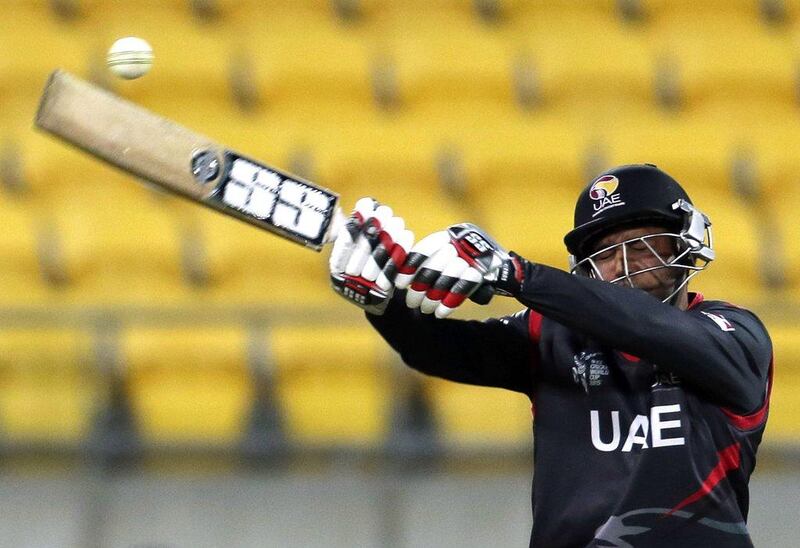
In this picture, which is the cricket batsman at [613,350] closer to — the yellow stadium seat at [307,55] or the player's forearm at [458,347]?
the player's forearm at [458,347]

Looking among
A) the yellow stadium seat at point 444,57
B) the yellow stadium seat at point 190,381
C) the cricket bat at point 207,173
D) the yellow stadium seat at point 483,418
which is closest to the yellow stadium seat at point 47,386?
the yellow stadium seat at point 190,381

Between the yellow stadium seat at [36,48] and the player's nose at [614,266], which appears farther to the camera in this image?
the yellow stadium seat at [36,48]

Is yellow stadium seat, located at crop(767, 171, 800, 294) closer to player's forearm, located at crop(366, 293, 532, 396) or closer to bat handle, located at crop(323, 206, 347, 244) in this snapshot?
player's forearm, located at crop(366, 293, 532, 396)

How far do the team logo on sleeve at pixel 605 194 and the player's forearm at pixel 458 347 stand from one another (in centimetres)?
34

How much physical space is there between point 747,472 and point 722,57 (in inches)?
163

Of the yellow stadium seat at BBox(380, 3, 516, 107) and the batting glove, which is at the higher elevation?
the yellow stadium seat at BBox(380, 3, 516, 107)

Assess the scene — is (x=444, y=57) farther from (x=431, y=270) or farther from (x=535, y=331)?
(x=431, y=270)

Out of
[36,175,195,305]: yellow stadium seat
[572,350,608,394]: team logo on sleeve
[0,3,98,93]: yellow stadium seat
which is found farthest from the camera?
[0,3,98,93]: yellow stadium seat

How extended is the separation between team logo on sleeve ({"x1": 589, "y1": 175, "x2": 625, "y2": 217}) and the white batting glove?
42 cm

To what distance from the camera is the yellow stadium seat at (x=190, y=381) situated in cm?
529

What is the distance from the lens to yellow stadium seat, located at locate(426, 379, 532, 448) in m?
5.22

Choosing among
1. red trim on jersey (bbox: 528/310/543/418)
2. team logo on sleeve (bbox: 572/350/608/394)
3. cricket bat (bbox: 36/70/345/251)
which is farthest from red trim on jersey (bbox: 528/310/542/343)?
cricket bat (bbox: 36/70/345/251)

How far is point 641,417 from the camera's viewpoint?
3188 millimetres

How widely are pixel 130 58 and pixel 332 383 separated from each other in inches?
66.5
